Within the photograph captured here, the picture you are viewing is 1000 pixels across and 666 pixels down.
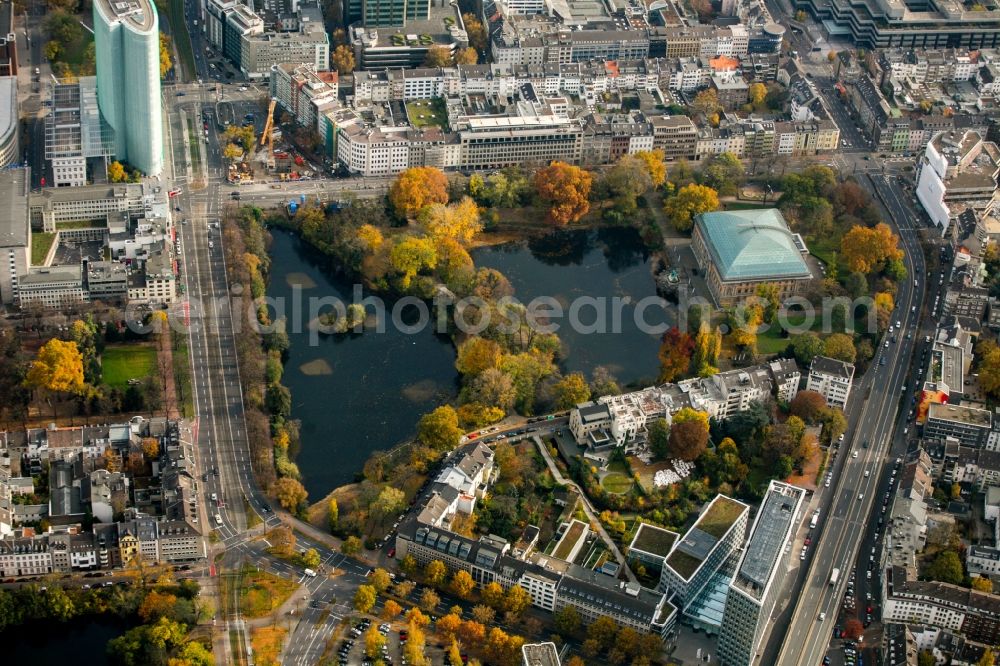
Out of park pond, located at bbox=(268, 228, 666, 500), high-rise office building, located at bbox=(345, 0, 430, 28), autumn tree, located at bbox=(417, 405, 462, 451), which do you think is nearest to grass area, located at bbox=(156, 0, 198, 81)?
high-rise office building, located at bbox=(345, 0, 430, 28)

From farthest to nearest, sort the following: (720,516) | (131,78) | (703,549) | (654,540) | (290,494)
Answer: (131,78) < (290,494) < (720,516) < (654,540) < (703,549)

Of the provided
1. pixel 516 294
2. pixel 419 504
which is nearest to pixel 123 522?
pixel 419 504

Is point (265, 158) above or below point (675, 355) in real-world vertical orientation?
above

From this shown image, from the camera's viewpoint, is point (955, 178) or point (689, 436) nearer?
point (689, 436)

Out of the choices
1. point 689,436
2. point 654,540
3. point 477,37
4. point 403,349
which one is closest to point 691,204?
point 403,349

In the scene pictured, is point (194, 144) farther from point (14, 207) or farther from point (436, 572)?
point (436, 572)
